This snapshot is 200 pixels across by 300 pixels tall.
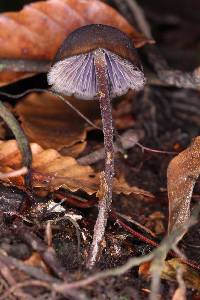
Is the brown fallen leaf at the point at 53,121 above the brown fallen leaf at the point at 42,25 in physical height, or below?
below

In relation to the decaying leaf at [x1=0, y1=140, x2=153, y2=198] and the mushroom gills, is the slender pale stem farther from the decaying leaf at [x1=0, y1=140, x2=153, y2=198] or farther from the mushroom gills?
the mushroom gills

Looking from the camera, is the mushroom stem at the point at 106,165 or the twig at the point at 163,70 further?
the twig at the point at 163,70

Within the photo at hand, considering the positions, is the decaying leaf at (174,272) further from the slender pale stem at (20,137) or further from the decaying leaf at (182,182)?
the slender pale stem at (20,137)

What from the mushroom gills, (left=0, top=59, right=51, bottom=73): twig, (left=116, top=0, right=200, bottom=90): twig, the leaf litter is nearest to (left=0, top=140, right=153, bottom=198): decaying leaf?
the leaf litter

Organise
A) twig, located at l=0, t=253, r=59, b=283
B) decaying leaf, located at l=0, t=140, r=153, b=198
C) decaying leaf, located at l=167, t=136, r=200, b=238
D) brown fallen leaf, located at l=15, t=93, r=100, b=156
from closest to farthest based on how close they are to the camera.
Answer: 1. twig, located at l=0, t=253, r=59, b=283
2. decaying leaf, located at l=167, t=136, r=200, b=238
3. decaying leaf, located at l=0, t=140, r=153, b=198
4. brown fallen leaf, located at l=15, t=93, r=100, b=156

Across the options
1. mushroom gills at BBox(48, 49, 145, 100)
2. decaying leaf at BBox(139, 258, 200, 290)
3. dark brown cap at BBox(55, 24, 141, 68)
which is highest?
dark brown cap at BBox(55, 24, 141, 68)

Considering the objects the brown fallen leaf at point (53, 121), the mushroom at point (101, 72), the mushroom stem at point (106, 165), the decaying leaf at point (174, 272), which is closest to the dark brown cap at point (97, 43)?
the mushroom at point (101, 72)

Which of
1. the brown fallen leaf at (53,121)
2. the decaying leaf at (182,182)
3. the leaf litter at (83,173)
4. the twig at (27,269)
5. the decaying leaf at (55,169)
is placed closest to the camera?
the twig at (27,269)

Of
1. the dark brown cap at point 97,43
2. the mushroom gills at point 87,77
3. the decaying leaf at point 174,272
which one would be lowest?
the decaying leaf at point 174,272
